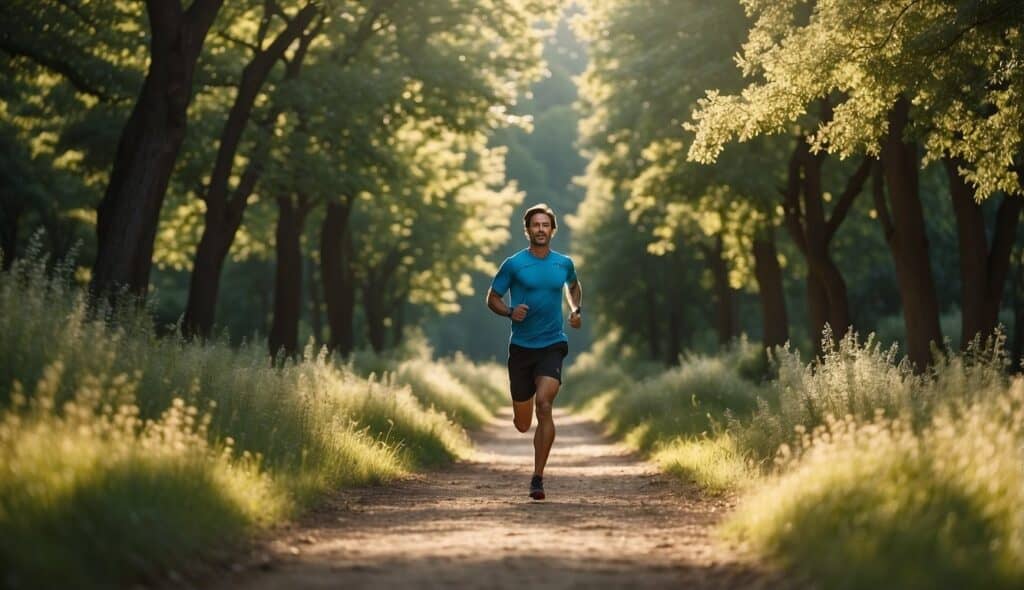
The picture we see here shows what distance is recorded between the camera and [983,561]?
6.59 meters

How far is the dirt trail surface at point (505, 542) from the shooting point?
7.48 metres

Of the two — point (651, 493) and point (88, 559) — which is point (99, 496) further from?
point (651, 493)

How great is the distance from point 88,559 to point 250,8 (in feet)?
62.6

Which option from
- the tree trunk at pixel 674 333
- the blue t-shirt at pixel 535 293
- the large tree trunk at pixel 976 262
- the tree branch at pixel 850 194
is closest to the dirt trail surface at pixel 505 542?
the blue t-shirt at pixel 535 293

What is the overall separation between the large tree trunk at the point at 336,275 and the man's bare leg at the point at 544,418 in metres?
20.1

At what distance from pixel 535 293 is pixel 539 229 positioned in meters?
0.60

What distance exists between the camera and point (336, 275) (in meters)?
34.5

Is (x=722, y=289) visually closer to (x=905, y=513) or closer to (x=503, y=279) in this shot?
(x=503, y=279)

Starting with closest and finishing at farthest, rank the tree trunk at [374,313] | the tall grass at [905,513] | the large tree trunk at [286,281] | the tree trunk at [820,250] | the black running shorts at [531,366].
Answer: the tall grass at [905,513] → the black running shorts at [531,366] → the tree trunk at [820,250] → the large tree trunk at [286,281] → the tree trunk at [374,313]

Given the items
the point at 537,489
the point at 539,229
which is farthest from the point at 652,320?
the point at 539,229

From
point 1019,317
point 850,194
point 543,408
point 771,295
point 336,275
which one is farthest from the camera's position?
point 1019,317

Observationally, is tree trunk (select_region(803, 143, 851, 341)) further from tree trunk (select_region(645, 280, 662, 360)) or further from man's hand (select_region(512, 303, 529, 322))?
tree trunk (select_region(645, 280, 662, 360))

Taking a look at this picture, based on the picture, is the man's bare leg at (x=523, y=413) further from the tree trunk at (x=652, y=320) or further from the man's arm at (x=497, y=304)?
the tree trunk at (x=652, y=320)

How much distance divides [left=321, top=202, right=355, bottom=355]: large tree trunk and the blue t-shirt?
1984cm
